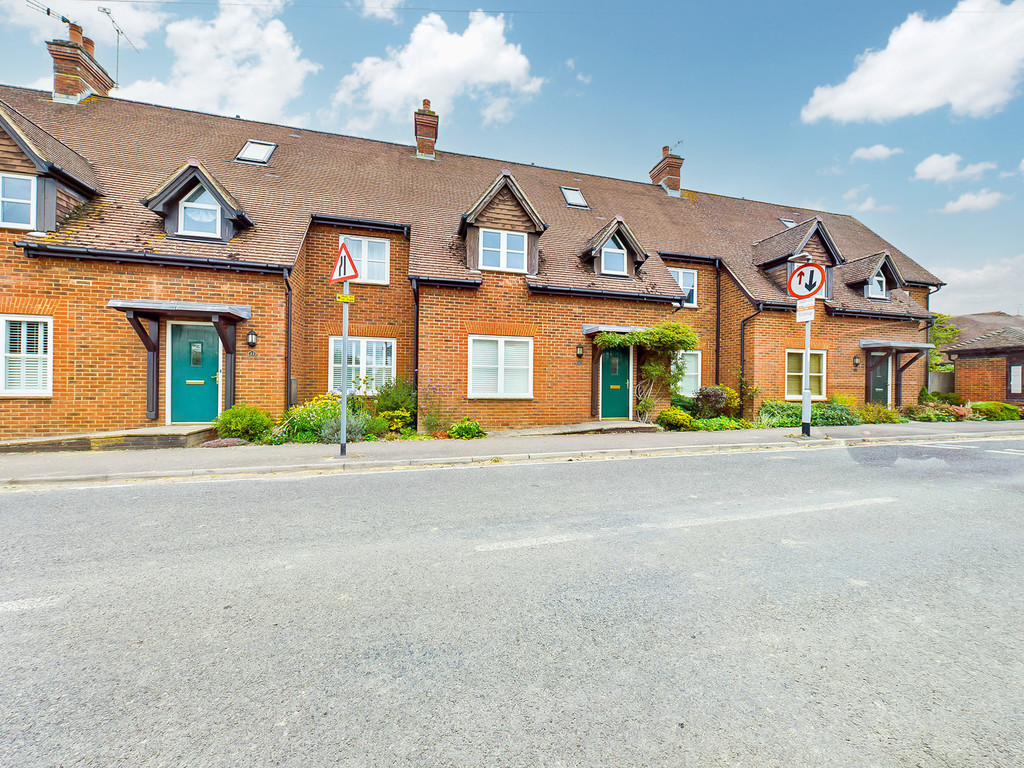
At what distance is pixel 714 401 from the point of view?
634 inches

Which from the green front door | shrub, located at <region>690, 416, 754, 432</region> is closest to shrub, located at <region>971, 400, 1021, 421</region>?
the green front door

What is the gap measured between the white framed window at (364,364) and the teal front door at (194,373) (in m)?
3.00

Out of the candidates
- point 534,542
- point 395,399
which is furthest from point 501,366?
point 534,542

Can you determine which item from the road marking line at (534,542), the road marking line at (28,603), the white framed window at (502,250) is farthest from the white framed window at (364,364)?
the road marking line at (28,603)

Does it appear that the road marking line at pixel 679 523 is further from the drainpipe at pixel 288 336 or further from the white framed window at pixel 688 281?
the white framed window at pixel 688 281

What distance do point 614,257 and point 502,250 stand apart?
12.4ft

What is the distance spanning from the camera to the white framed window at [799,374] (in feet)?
56.0

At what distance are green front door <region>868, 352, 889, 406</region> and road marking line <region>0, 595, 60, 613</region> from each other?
22.0 metres

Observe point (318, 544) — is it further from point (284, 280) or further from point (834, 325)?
point (834, 325)

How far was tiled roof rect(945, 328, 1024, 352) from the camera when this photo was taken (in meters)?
21.3

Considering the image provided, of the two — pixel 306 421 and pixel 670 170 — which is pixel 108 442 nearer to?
pixel 306 421

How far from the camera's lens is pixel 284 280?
492 inches

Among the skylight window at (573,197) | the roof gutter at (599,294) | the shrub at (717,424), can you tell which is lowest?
the shrub at (717,424)

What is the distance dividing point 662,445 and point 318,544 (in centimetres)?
794
